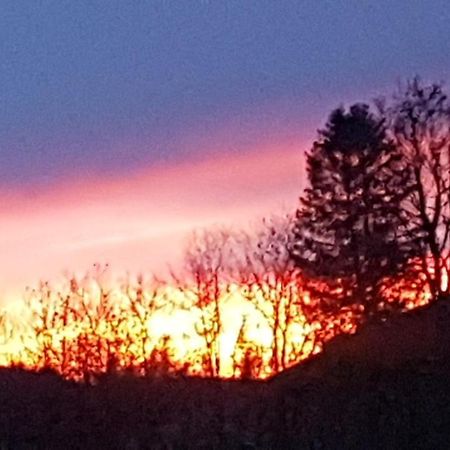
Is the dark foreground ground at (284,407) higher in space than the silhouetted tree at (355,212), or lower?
lower

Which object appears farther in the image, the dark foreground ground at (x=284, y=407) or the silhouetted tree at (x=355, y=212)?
the silhouetted tree at (x=355, y=212)

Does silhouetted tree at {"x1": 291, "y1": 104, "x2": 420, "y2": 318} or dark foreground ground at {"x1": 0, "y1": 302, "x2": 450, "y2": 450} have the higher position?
silhouetted tree at {"x1": 291, "y1": 104, "x2": 420, "y2": 318}

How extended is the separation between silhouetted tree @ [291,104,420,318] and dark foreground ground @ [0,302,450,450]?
791 inches

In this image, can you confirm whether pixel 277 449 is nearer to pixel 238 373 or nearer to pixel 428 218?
pixel 238 373

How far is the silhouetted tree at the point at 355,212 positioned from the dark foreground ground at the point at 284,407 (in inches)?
791

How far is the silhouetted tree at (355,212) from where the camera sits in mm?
45438

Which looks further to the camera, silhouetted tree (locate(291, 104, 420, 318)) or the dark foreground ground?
silhouetted tree (locate(291, 104, 420, 318))

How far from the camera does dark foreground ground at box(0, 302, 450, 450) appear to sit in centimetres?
2177

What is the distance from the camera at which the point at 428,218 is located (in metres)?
45.4

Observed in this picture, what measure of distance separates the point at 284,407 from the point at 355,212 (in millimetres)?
24660

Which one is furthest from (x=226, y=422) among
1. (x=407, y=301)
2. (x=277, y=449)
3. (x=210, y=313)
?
(x=407, y=301)

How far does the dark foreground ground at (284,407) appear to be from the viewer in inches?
857

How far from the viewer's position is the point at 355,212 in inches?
1859

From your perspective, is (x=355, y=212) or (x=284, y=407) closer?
(x=284, y=407)
